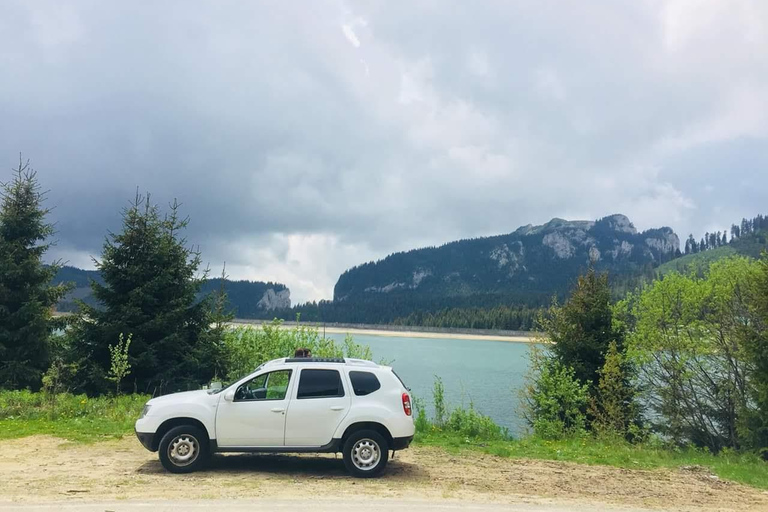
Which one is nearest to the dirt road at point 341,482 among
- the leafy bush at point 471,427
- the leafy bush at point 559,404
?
the leafy bush at point 471,427

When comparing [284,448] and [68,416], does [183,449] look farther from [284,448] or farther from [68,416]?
[68,416]

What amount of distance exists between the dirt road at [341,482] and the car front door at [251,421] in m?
0.64

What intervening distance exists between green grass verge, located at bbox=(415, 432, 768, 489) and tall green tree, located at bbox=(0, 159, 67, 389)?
17.9m

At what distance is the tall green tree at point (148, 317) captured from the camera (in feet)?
69.9

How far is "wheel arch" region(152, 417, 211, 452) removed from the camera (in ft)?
33.7

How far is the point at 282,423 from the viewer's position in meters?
10.2

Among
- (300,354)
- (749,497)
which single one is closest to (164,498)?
(300,354)

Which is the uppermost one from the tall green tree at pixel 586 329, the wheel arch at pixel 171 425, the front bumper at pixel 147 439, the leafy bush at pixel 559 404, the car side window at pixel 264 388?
the tall green tree at pixel 586 329

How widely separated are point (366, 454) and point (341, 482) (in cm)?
70

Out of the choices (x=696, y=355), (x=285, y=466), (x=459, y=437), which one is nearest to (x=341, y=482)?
(x=285, y=466)

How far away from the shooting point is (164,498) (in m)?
8.51

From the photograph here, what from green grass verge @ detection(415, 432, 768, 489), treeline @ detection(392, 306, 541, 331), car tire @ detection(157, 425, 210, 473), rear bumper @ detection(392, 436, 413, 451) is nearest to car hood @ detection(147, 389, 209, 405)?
car tire @ detection(157, 425, 210, 473)

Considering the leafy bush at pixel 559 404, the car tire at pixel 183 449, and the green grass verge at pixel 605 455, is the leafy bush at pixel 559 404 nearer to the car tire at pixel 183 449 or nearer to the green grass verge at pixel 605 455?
the green grass verge at pixel 605 455

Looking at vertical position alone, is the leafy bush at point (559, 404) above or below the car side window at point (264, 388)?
below
